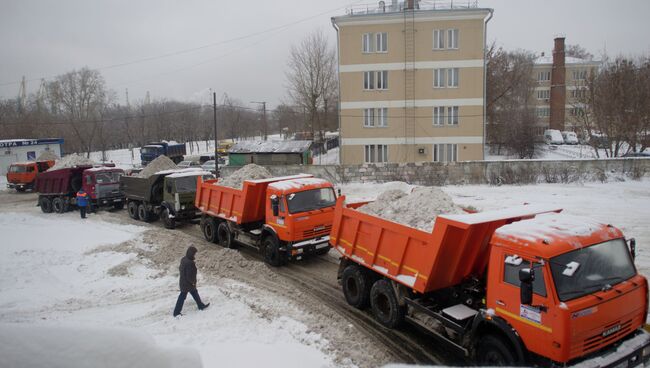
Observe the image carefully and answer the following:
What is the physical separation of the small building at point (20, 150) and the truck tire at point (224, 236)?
3681 cm

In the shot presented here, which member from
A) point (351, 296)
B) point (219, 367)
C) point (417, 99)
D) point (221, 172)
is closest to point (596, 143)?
point (417, 99)

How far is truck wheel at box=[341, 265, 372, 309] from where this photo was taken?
900 centimetres

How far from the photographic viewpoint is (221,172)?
1237 inches

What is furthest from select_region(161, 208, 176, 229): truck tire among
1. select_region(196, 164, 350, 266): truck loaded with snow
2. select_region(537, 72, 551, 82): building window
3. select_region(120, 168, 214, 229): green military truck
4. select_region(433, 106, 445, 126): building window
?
select_region(537, 72, 551, 82): building window

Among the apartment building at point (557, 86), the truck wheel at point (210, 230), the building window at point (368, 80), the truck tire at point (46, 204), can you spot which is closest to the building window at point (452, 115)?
the building window at point (368, 80)

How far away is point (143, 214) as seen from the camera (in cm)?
1970

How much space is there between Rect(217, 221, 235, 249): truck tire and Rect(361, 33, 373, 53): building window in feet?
80.7

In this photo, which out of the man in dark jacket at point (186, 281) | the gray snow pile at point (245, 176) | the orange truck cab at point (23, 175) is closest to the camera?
the man in dark jacket at point (186, 281)

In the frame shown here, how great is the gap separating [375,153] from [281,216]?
25024 mm

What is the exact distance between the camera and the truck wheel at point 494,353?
5.66m

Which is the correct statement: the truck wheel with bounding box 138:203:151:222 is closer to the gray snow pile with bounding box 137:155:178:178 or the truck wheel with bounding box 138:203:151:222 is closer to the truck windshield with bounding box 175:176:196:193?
the gray snow pile with bounding box 137:155:178:178

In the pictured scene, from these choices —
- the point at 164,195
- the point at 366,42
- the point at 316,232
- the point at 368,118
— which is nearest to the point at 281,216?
the point at 316,232

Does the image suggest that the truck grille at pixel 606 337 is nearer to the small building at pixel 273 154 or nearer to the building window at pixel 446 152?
the building window at pixel 446 152

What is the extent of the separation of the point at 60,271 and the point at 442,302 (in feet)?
36.4
